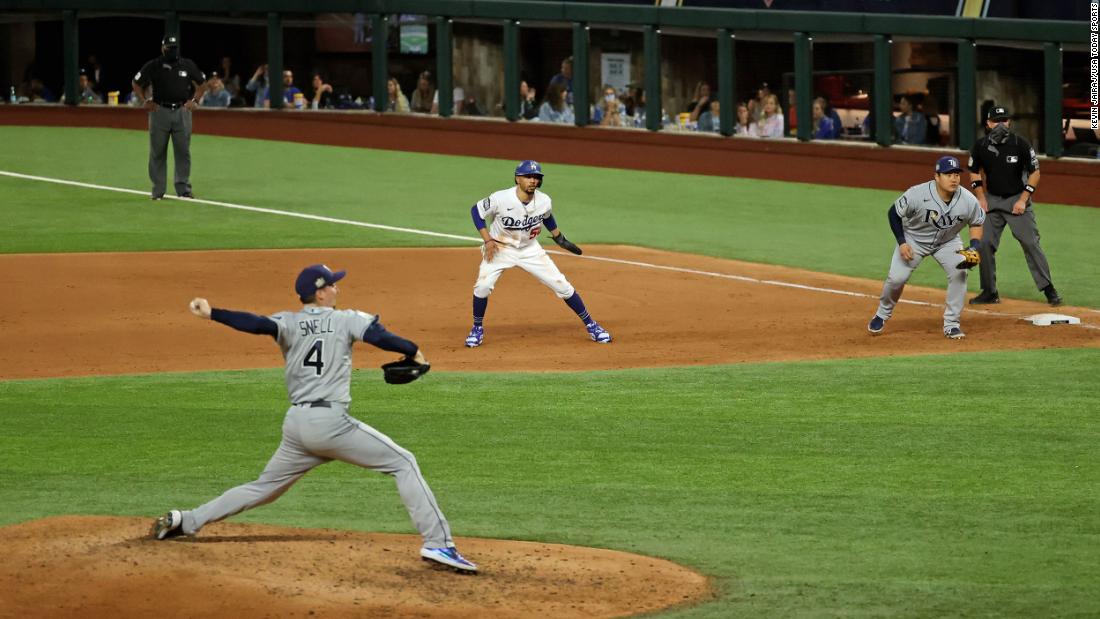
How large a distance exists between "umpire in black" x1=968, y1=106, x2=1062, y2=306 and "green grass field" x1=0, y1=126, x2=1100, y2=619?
44.5 inches

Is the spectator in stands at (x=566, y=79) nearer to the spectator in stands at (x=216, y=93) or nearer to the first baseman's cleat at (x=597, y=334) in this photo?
the spectator in stands at (x=216, y=93)

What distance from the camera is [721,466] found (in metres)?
11.0

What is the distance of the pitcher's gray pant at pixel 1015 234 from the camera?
55.4 ft

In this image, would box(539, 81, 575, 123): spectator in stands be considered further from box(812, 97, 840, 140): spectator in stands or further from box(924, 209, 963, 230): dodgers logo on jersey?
box(924, 209, 963, 230): dodgers logo on jersey

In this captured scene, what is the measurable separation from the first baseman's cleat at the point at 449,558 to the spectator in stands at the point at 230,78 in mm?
27204

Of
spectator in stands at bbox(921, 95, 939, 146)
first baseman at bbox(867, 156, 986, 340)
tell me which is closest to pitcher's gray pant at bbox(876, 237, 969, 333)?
first baseman at bbox(867, 156, 986, 340)

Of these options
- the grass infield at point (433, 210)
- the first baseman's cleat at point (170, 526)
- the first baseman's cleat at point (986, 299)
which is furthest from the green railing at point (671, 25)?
the first baseman's cleat at point (170, 526)

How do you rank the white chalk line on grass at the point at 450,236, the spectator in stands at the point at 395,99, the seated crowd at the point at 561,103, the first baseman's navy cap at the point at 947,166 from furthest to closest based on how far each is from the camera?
the spectator in stands at the point at 395,99 < the seated crowd at the point at 561,103 < the white chalk line on grass at the point at 450,236 < the first baseman's navy cap at the point at 947,166

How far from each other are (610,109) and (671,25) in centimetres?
206

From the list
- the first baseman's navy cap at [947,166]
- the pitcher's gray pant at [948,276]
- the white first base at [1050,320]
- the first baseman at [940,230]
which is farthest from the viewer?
the white first base at [1050,320]

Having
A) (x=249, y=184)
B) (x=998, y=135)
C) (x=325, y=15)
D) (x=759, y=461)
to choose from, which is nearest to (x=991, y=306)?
(x=998, y=135)

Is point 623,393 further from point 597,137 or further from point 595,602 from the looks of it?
point 597,137

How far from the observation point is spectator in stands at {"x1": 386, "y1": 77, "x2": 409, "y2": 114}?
109ft

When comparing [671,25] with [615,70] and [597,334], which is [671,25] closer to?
[615,70]
